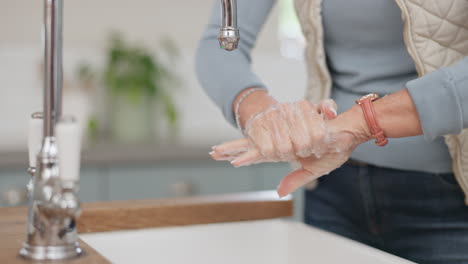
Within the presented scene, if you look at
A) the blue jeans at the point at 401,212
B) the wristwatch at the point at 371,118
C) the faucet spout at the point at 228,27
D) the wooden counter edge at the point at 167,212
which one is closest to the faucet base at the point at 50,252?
the wooden counter edge at the point at 167,212

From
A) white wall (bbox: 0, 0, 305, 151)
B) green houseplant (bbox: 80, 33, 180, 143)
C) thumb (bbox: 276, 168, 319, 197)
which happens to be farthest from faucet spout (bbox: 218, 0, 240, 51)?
green houseplant (bbox: 80, 33, 180, 143)

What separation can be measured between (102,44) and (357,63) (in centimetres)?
159

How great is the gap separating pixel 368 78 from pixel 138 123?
148 centimetres

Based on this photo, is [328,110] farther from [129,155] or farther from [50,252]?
[129,155]

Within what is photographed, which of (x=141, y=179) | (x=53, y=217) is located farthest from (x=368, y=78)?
(x=141, y=179)

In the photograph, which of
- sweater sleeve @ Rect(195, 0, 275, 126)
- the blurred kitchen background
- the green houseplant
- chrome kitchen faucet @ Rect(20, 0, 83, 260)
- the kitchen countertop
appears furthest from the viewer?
the green houseplant

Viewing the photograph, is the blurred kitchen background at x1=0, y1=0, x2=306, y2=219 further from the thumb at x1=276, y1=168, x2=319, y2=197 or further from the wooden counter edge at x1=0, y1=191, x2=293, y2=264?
the thumb at x1=276, y1=168, x2=319, y2=197

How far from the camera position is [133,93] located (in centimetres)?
234

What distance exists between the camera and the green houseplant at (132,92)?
2.34 m

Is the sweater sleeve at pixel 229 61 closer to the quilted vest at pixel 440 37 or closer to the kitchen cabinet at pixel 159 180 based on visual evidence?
the quilted vest at pixel 440 37

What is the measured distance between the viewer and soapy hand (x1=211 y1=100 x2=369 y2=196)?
763 mm

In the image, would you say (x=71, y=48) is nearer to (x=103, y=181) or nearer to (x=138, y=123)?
(x=138, y=123)

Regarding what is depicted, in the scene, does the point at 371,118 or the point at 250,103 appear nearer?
the point at 371,118

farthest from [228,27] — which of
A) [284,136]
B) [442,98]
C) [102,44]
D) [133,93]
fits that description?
[102,44]
